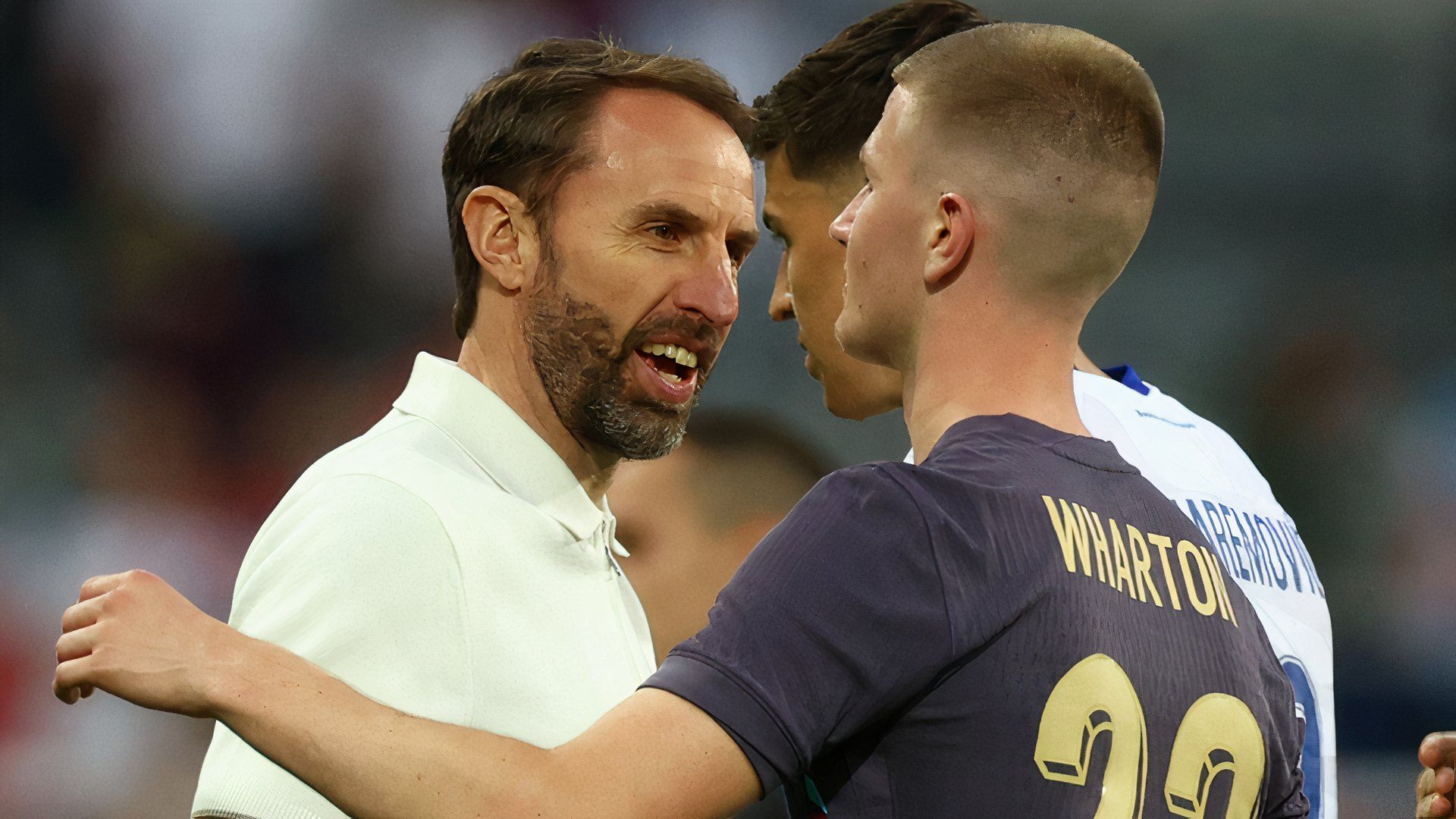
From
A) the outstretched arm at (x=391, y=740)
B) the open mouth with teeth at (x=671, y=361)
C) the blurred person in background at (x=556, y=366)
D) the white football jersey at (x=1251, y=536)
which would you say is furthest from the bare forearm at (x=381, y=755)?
the white football jersey at (x=1251, y=536)

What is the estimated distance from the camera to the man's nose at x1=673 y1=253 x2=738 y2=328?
200cm

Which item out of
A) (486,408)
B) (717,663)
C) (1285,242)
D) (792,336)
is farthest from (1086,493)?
(1285,242)

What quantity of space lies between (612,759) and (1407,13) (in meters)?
6.03

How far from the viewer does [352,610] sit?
1510 millimetres

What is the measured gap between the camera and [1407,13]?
19.5ft

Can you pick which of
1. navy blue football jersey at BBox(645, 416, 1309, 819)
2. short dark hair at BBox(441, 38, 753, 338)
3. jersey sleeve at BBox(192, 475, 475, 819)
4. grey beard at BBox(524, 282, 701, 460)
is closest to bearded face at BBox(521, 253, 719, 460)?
grey beard at BBox(524, 282, 701, 460)

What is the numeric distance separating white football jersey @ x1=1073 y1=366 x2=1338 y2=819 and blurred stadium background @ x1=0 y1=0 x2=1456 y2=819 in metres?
3.04

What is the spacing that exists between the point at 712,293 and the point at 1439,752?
1335 millimetres

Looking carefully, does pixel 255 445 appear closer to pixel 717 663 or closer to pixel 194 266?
pixel 194 266

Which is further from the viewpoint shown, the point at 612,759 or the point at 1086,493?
the point at 1086,493

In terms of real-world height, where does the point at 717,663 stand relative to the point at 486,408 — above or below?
below

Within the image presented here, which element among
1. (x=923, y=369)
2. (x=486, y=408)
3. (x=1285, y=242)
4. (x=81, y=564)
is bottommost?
(x=81, y=564)

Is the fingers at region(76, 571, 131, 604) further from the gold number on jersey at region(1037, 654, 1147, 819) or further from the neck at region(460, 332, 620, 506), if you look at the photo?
the gold number on jersey at region(1037, 654, 1147, 819)

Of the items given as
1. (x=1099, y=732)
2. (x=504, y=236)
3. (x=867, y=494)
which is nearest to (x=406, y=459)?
(x=504, y=236)
